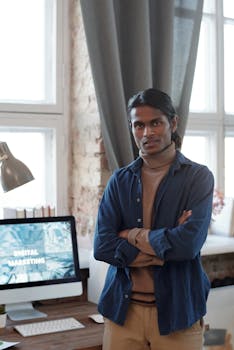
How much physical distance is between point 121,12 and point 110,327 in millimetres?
1692

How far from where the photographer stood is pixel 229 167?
3797mm

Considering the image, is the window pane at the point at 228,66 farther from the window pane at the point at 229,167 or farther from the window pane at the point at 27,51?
the window pane at the point at 27,51

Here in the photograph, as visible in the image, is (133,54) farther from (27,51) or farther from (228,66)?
(228,66)

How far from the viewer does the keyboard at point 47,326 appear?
222 cm

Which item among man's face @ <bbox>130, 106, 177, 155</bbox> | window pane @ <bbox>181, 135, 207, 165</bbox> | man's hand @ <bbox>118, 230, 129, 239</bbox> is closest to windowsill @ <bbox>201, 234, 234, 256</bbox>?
window pane @ <bbox>181, 135, 207, 165</bbox>

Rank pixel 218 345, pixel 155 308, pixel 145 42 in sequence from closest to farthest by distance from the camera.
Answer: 1. pixel 155 308
2. pixel 145 42
3. pixel 218 345

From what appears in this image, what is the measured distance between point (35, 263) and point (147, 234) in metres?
0.70

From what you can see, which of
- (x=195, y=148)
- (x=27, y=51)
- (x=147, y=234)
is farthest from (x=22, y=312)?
(x=195, y=148)

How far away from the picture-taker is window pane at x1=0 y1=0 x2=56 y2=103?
9.76 ft

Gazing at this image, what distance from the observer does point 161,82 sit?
3.04 meters

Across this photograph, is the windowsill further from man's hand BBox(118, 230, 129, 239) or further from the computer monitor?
man's hand BBox(118, 230, 129, 239)

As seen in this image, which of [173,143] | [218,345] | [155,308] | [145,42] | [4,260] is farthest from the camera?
[218,345]

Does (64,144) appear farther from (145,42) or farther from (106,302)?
(106,302)

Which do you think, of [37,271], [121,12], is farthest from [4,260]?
[121,12]
